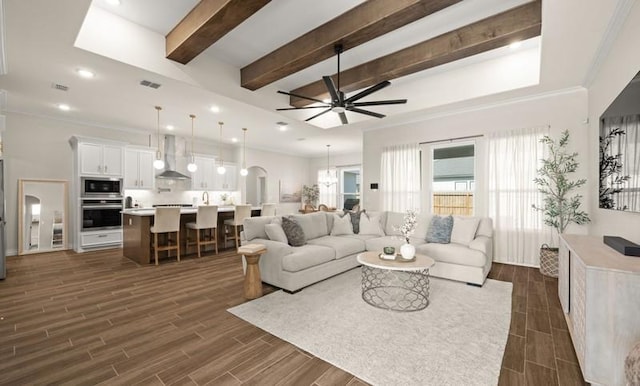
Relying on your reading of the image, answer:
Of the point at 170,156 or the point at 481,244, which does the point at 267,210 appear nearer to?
the point at 170,156

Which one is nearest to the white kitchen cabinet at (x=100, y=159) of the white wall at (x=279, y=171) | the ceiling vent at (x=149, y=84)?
the ceiling vent at (x=149, y=84)

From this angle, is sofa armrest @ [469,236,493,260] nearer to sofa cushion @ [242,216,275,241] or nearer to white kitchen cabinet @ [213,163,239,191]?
sofa cushion @ [242,216,275,241]

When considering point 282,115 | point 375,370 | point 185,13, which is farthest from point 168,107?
point 375,370

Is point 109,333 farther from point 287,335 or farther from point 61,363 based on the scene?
point 287,335

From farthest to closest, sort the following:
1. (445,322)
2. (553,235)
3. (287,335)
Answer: (553,235)
(445,322)
(287,335)

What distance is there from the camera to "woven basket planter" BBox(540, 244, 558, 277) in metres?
3.97

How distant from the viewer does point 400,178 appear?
6.03m

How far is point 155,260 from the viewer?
4.84 metres

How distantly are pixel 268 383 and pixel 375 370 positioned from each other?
75cm

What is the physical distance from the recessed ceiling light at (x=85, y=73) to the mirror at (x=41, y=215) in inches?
137

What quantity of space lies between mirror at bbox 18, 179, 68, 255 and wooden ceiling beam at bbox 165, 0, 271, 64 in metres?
4.76

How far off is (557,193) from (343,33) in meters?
4.08

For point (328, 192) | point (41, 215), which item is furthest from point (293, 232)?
point (328, 192)

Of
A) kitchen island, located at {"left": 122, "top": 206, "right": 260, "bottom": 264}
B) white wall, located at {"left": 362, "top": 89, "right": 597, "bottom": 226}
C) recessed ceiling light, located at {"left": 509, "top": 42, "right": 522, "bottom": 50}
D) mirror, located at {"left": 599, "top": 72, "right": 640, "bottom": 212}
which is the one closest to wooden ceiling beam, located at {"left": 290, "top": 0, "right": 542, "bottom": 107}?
recessed ceiling light, located at {"left": 509, "top": 42, "right": 522, "bottom": 50}
